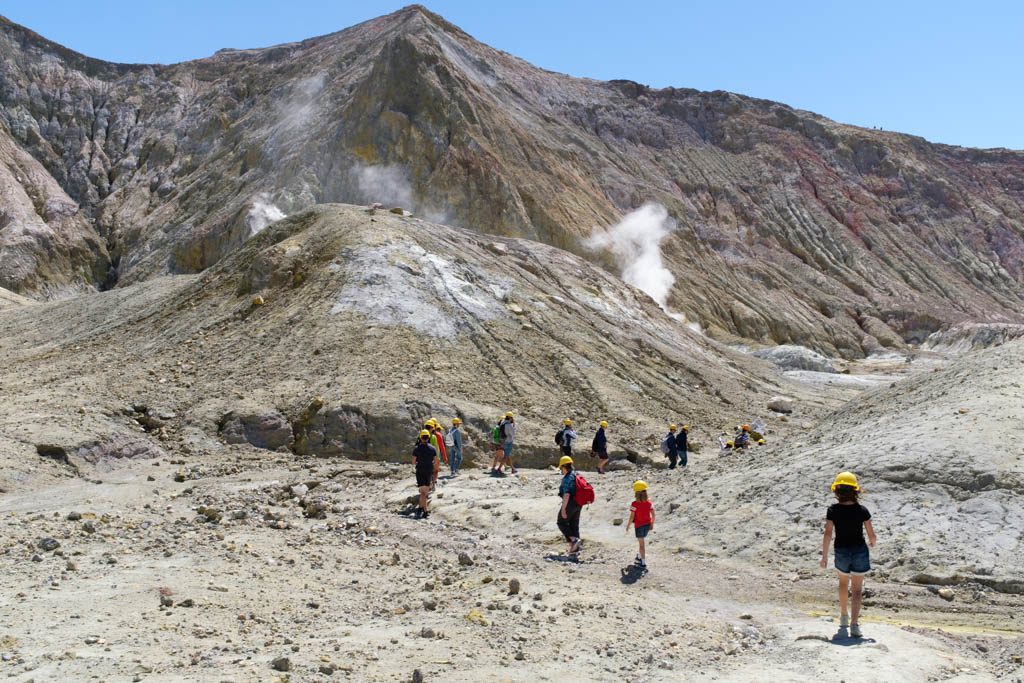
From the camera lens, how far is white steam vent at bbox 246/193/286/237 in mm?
43406

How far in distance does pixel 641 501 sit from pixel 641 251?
3979cm

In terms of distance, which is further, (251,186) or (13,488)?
(251,186)

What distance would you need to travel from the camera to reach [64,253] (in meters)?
52.1

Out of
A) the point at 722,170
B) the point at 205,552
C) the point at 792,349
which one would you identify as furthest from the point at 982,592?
the point at 722,170

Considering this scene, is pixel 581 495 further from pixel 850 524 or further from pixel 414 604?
pixel 850 524

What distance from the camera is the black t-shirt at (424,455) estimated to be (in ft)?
46.1

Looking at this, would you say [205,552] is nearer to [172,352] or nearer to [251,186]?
[172,352]

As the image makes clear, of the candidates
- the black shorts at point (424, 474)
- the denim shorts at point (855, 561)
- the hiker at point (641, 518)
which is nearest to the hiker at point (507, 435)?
the black shorts at point (424, 474)

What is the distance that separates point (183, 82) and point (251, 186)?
27035 millimetres

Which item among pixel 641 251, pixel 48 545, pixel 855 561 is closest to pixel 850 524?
pixel 855 561

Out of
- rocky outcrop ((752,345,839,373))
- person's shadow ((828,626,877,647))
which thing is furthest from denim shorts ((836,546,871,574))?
rocky outcrop ((752,345,839,373))

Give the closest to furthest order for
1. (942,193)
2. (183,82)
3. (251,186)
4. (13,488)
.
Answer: (13,488) → (251,186) → (183,82) → (942,193)

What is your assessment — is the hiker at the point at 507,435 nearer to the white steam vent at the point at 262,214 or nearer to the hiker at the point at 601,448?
the hiker at the point at 601,448

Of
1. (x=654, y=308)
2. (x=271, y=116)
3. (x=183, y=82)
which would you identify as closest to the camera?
(x=654, y=308)
